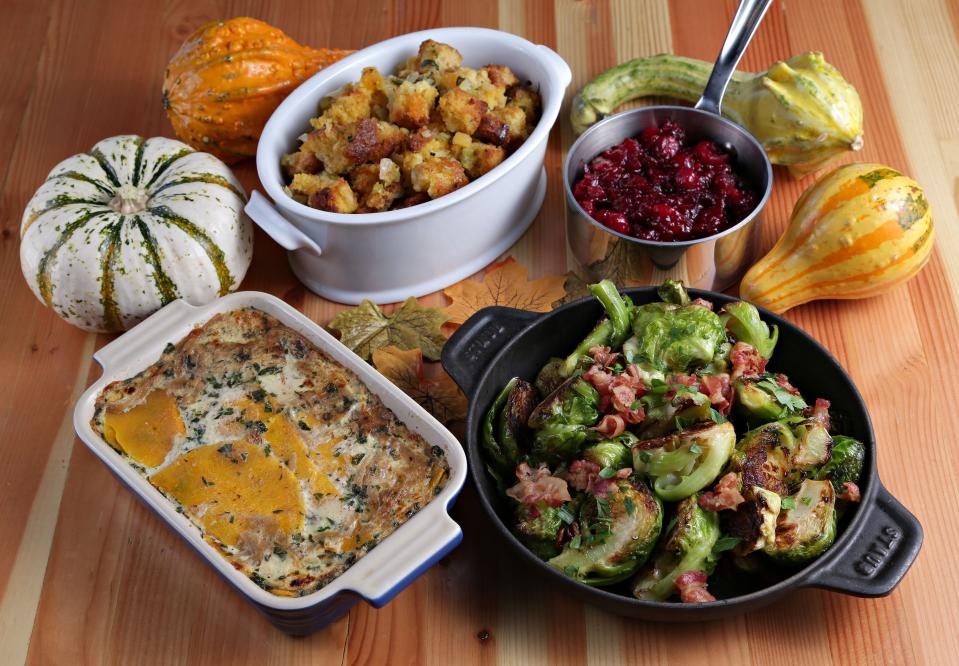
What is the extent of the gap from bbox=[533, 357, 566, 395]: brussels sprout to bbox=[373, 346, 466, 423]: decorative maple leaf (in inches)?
8.2

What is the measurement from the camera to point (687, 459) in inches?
61.6

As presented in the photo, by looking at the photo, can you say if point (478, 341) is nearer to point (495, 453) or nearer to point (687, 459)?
point (495, 453)

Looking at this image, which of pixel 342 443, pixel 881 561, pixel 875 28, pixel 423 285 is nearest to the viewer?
pixel 881 561

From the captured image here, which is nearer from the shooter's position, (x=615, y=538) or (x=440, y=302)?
(x=615, y=538)

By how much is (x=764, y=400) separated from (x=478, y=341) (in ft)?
1.72

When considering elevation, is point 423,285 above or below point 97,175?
below

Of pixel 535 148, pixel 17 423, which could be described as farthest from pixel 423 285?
pixel 17 423

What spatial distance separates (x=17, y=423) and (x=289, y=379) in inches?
25.8

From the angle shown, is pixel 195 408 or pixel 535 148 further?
pixel 535 148

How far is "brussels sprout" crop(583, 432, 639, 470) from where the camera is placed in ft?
5.30

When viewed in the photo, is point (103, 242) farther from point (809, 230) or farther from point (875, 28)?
point (875, 28)

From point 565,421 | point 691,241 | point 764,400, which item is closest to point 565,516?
point 565,421

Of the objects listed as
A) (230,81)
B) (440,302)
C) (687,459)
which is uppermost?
(230,81)

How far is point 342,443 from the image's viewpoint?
1.71m
